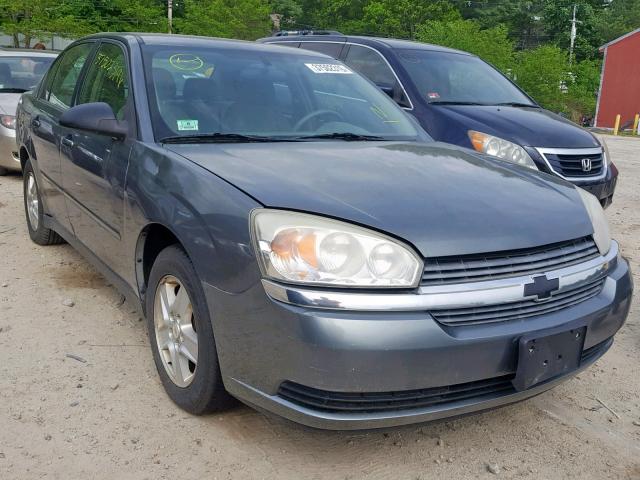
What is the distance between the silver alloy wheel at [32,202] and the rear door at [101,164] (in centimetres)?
109

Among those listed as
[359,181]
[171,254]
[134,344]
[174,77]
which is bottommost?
[134,344]

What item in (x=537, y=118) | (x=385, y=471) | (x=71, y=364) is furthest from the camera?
(x=537, y=118)

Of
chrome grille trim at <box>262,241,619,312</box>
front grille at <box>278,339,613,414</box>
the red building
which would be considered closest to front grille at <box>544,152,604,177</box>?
chrome grille trim at <box>262,241,619,312</box>

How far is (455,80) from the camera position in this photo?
6582 millimetres

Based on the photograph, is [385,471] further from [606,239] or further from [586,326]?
[606,239]

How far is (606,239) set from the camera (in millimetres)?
2873

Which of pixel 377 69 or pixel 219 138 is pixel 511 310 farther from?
pixel 377 69

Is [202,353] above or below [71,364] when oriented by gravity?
above

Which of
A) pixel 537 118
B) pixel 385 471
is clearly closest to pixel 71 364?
pixel 385 471

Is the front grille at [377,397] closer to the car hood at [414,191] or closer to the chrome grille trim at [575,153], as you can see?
the car hood at [414,191]

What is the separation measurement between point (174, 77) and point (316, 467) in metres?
2.00

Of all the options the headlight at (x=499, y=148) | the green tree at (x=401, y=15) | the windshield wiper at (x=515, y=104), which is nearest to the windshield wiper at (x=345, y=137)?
the headlight at (x=499, y=148)

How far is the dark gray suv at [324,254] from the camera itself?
85.7 inches

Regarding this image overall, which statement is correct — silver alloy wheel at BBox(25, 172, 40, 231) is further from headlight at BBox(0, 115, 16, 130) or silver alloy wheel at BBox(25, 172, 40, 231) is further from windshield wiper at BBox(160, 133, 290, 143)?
headlight at BBox(0, 115, 16, 130)
